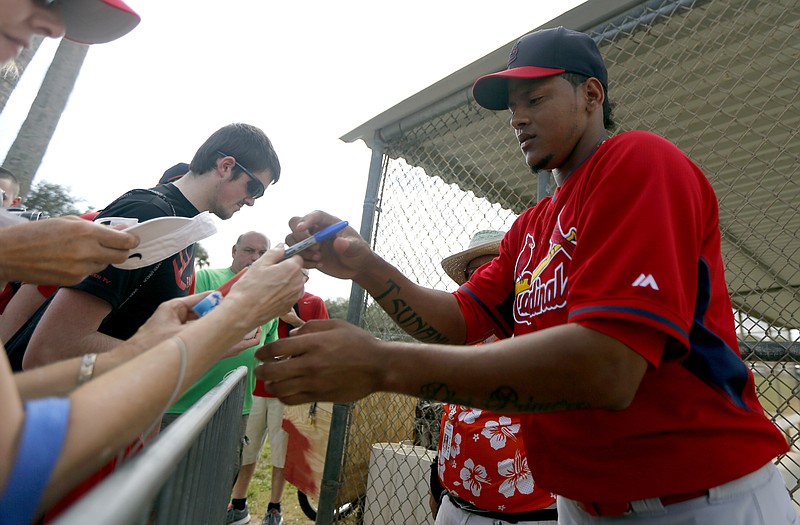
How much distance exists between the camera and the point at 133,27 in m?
1.52

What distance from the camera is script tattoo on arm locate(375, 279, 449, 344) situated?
177cm

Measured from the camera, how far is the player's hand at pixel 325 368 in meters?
1.10

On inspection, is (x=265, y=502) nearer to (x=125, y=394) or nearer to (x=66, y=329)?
(x=66, y=329)

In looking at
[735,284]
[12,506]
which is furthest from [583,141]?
[735,284]

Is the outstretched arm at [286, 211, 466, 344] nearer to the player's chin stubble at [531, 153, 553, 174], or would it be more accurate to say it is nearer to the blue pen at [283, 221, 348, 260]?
the blue pen at [283, 221, 348, 260]

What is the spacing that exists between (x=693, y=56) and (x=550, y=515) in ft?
9.94

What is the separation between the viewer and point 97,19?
4.66 ft

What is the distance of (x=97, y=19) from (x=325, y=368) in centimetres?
129

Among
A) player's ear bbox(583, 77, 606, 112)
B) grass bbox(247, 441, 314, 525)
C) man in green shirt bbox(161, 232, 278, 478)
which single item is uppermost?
player's ear bbox(583, 77, 606, 112)

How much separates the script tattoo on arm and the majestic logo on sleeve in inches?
13.1

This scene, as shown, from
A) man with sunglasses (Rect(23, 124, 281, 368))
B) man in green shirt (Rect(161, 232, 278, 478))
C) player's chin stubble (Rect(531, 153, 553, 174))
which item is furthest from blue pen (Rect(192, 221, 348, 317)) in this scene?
man in green shirt (Rect(161, 232, 278, 478))

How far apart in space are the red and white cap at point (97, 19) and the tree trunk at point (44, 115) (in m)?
4.39

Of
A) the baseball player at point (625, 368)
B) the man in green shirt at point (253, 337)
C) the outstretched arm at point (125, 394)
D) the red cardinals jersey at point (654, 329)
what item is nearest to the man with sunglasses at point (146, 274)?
the outstretched arm at point (125, 394)

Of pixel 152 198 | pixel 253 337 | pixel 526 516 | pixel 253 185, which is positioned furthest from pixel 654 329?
pixel 253 337
